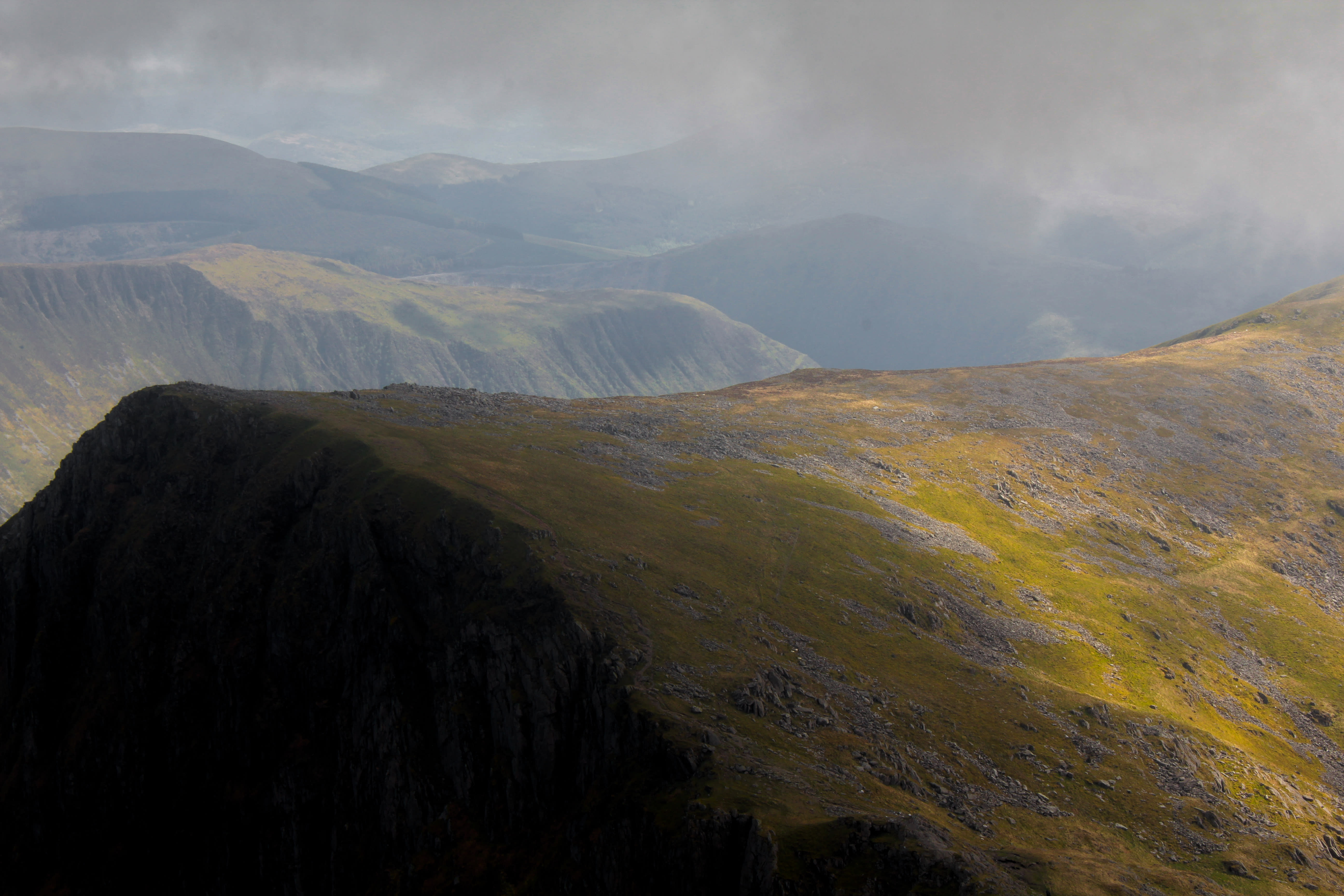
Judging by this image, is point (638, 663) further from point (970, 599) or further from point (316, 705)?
point (970, 599)

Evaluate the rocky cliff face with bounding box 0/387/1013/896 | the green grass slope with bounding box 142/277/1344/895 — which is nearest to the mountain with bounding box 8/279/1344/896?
the rocky cliff face with bounding box 0/387/1013/896

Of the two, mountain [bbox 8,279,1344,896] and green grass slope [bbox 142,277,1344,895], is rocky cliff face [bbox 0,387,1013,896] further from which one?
green grass slope [bbox 142,277,1344,895]

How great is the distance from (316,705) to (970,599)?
66685mm

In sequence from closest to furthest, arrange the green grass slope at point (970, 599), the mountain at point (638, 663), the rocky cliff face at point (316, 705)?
the rocky cliff face at point (316, 705) < the mountain at point (638, 663) < the green grass slope at point (970, 599)

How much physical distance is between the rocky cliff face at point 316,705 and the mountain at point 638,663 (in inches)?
13.4

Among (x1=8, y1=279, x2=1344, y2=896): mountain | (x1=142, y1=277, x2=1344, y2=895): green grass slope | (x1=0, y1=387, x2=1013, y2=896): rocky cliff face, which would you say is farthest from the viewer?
(x1=142, y1=277, x2=1344, y2=895): green grass slope

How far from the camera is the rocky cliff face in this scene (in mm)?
47688

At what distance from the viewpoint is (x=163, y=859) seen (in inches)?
3196

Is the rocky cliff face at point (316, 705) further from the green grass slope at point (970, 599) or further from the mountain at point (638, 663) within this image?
the green grass slope at point (970, 599)

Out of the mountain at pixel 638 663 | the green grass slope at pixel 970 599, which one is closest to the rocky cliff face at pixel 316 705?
the mountain at pixel 638 663

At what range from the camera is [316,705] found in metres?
74.3

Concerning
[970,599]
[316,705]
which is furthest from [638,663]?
[970,599]

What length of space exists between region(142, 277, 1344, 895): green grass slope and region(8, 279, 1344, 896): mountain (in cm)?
45

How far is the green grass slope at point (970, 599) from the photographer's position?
1988 inches
